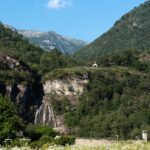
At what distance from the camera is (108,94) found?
161125 mm

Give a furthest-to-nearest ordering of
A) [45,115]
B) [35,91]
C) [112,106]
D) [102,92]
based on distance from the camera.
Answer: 1. [35,91]
2. [45,115]
3. [102,92]
4. [112,106]

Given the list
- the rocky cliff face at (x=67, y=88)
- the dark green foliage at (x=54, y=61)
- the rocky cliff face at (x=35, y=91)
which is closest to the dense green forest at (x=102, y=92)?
the rocky cliff face at (x=35, y=91)

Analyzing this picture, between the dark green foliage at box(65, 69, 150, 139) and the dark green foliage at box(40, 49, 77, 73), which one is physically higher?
the dark green foliage at box(40, 49, 77, 73)

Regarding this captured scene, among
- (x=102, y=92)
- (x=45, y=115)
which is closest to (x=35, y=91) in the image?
(x=45, y=115)

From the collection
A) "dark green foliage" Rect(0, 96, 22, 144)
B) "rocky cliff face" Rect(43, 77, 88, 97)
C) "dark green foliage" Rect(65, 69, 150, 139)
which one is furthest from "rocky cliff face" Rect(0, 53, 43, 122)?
"dark green foliage" Rect(0, 96, 22, 144)

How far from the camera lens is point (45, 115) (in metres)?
162

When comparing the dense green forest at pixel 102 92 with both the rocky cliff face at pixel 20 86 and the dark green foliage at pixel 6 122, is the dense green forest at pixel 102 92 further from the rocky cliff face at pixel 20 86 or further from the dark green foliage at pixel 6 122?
the dark green foliage at pixel 6 122

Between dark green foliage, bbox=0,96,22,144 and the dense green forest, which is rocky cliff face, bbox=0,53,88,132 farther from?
dark green foliage, bbox=0,96,22,144

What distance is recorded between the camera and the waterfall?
160 m

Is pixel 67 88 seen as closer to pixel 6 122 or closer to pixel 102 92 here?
pixel 102 92

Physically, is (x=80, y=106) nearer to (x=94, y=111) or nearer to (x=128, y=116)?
(x=94, y=111)

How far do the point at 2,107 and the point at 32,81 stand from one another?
101 meters

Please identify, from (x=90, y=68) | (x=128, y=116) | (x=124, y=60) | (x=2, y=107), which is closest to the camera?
(x=2, y=107)

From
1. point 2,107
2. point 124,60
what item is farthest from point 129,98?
point 2,107
